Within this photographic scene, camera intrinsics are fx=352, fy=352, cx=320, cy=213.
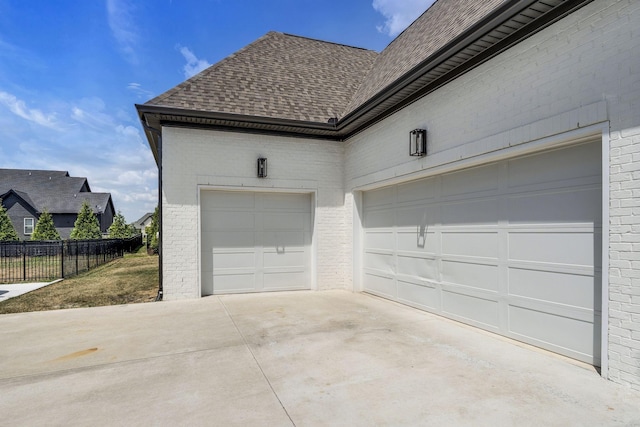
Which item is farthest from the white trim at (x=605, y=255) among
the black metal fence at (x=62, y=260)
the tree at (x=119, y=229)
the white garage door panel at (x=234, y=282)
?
the tree at (x=119, y=229)

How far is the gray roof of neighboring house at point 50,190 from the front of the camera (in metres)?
29.9

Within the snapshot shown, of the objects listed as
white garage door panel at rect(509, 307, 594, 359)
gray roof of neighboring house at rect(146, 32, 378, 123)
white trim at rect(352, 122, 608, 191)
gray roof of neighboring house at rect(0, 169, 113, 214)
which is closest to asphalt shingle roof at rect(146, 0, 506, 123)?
gray roof of neighboring house at rect(146, 32, 378, 123)

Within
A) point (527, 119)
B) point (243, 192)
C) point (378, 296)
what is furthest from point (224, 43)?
point (527, 119)

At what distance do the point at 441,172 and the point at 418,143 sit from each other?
0.66m

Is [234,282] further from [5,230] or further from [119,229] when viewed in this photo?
[119,229]

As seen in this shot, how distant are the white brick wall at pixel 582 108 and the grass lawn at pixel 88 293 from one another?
7404 millimetres

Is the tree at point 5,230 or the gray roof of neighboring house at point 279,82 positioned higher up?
the gray roof of neighboring house at point 279,82

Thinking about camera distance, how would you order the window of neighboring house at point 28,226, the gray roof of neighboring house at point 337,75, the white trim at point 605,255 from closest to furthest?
the white trim at point 605,255 < the gray roof of neighboring house at point 337,75 < the window of neighboring house at point 28,226

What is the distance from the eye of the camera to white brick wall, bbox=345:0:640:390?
3.31m

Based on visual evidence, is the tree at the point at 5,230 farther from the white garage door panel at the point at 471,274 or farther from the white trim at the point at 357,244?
the white garage door panel at the point at 471,274

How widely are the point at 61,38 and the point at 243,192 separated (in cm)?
740

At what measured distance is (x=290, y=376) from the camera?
3666 mm

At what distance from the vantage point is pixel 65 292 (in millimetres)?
8820

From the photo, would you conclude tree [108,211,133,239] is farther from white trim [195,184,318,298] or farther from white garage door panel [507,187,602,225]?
white garage door panel [507,187,602,225]
